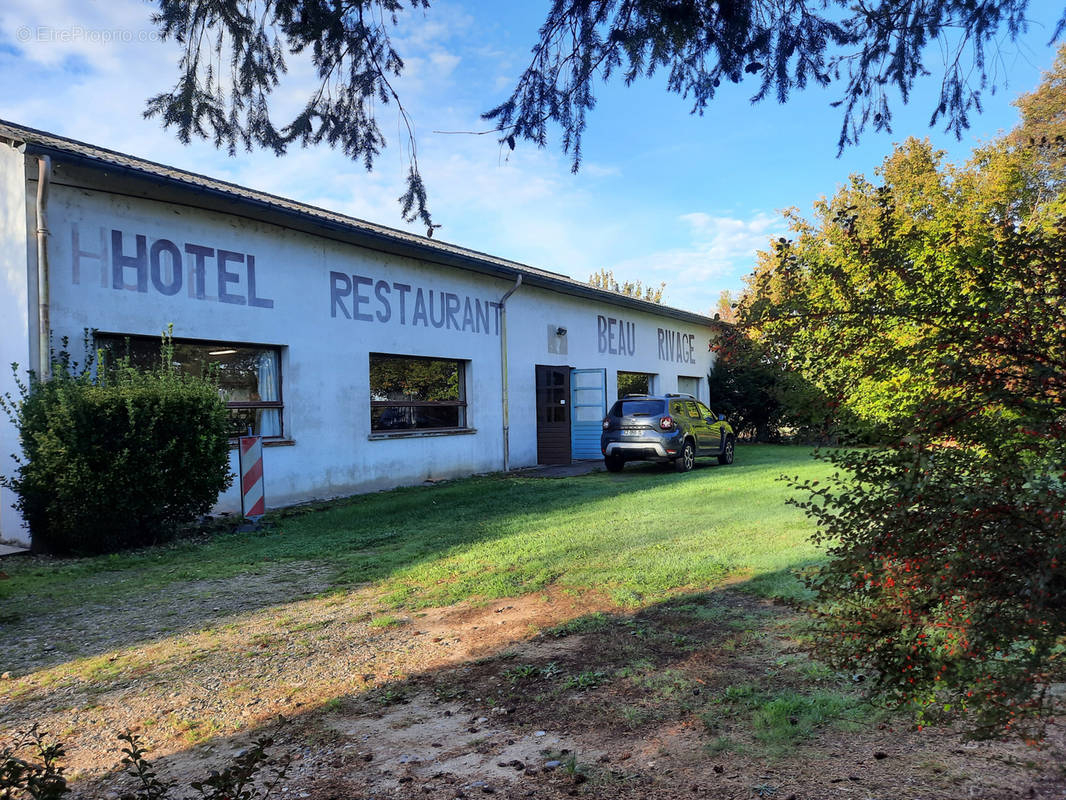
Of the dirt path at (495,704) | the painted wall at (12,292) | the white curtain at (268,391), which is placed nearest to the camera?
the dirt path at (495,704)

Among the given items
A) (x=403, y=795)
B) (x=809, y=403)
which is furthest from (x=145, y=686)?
(x=809, y=403)

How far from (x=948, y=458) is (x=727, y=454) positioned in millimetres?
15770

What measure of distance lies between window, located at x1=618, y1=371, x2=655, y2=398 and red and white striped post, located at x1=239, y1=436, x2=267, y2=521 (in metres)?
14.3

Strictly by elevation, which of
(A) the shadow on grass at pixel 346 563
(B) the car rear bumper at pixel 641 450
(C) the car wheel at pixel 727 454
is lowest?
(A) the shadow on grass at pixel 346 563

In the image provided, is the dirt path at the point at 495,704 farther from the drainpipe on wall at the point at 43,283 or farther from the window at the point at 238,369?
the window at the point at 238,369

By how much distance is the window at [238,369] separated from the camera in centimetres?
984

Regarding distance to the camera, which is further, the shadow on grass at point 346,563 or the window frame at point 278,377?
the window frame at point 278,377

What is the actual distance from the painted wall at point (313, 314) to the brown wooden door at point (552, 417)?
15.1 inches

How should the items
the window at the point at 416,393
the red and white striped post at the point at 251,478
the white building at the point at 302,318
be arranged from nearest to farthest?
the white building at the point at 302,318
the red and white striped post at the point at 251,478
the window at the point at 416,393

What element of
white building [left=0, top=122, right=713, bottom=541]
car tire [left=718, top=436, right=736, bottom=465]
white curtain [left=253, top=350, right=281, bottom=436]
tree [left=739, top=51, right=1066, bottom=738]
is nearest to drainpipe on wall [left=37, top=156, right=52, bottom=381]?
white building [left=0, top=122, right=713, bottom=541]

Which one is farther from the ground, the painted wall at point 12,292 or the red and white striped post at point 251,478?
the painted wall at point 12,292

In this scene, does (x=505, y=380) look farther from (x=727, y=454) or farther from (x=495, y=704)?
(x=495, y=704)

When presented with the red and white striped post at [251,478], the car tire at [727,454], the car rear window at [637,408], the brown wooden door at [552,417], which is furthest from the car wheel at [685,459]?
the red and white striped post at [251,478]

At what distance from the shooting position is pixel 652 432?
14922 millimetres
